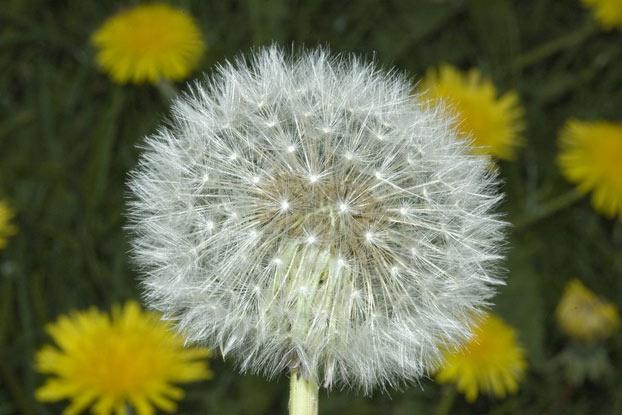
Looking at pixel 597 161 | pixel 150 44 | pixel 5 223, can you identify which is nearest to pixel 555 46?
pixel 597 161

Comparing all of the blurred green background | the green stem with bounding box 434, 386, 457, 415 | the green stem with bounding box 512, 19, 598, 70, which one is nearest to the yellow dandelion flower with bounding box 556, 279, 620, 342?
the blurred green background

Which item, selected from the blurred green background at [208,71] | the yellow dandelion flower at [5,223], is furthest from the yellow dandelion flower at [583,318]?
the yellow dandelion flower at [5,223]

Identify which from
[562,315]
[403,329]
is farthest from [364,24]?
[403,329]

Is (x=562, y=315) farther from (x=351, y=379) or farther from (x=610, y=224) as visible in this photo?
(x=351, y=379)

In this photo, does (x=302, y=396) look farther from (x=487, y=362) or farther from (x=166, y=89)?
(x=166, y=89)

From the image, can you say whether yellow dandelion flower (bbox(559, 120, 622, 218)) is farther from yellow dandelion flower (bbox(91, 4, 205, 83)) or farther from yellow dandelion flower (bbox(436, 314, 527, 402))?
yellow dandelion flower (bbox(91, 4, 205, 83))

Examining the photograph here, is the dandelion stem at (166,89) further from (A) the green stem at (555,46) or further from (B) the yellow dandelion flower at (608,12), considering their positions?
(B) the yellow dandelion flower at (608,12)
